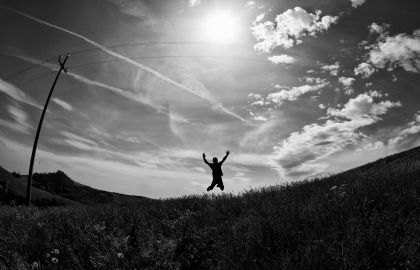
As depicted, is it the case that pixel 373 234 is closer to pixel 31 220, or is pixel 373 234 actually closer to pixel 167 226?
pixel 167 226

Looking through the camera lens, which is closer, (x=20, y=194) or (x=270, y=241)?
(x=270, y=241)

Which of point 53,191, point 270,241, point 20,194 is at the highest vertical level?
point 53,191

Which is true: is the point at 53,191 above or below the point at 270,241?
above

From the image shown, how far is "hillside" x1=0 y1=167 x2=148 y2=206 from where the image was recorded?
25.5 m

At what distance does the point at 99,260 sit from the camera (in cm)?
379

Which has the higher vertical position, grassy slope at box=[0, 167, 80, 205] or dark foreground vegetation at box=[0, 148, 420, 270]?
grassy slope at box=[0, 167, 80, 205]

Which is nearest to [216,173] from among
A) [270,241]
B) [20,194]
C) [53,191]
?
[270,241]

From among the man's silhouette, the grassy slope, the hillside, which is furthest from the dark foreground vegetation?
the hillside

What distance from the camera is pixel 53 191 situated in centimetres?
3906

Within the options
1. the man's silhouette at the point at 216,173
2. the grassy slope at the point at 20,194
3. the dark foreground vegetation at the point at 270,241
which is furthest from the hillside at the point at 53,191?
the dark foreground vegetation at the point at 270,241

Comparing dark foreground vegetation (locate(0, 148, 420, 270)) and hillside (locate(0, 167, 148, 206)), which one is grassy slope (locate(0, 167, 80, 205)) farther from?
dark foreground vegetation (locate(0, 148, 420, 270))

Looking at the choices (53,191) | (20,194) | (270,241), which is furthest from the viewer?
(53,191)

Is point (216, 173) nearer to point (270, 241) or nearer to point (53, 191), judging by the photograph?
point (270, 241)

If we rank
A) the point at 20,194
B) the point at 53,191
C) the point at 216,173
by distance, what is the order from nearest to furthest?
1. the point at 216,173
2. the point at 20,194
3. the point at 53,191
